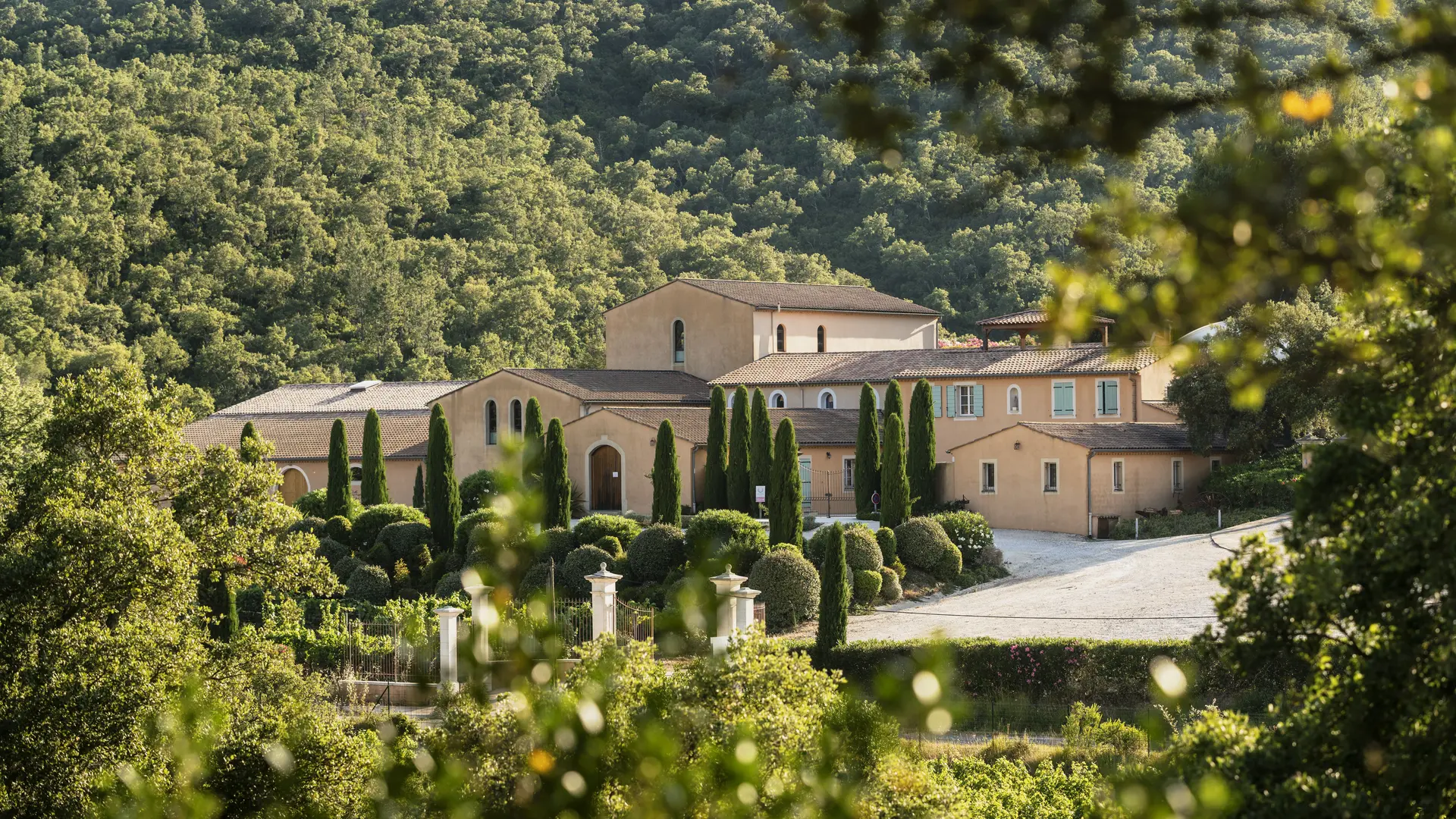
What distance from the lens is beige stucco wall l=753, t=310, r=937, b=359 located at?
48.4 m

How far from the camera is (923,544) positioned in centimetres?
3114

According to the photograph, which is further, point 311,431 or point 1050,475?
point 311,431

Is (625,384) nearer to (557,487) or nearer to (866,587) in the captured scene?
(557,487)

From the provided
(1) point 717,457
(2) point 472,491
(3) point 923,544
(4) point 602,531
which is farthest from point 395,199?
(3) point 923,544

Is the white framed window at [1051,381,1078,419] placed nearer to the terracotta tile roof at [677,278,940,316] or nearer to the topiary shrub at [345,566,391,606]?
the terracotta tile roof at [677,278,940,316]

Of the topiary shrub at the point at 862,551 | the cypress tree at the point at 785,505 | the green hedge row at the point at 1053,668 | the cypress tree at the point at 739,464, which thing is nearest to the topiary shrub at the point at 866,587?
the topiary shrub at the point at 862,551

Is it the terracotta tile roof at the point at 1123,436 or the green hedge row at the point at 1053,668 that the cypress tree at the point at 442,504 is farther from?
the green hedge row at the point at 1053,668

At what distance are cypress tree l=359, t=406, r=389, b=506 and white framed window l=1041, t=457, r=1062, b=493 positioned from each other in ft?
55.3

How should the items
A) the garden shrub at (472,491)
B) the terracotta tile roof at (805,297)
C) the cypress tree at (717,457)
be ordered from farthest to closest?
the terracotta tile roof at (805,297) → the cypress tree at (717,457) → the garden shrub at (472,491)

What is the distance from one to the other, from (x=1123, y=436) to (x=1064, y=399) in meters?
3.91

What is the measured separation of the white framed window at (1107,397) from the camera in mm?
40625

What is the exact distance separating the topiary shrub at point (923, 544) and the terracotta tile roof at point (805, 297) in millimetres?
17284

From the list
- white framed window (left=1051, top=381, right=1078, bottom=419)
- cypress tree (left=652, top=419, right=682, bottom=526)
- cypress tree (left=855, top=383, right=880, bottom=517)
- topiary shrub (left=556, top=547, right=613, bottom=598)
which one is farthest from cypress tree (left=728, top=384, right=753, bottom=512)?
white framed window (left=1051, top=381, right=1078, bottom=419)

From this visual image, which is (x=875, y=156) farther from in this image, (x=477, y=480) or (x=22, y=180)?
(x=22, y=180)
